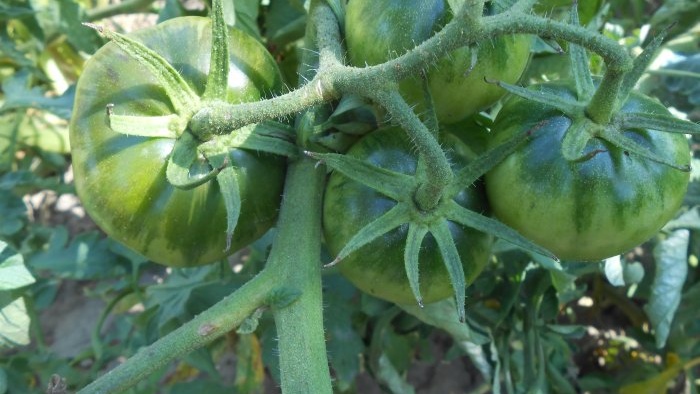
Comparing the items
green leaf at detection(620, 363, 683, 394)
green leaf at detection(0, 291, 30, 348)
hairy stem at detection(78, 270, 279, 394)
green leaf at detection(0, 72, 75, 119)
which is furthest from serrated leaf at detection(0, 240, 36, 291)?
green leaf at detection(620, 363, 683, 394)

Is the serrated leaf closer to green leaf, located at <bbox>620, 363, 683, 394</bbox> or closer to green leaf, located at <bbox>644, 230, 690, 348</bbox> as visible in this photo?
green leaf, located at <bbox>644, 230, 690, 348</bbox>

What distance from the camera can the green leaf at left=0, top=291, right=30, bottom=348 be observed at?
1.40 metres

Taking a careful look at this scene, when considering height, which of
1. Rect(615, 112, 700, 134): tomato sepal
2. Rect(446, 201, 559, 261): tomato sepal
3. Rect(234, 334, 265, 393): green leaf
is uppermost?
Rect(615, 112, 700, 134): tomato sepal

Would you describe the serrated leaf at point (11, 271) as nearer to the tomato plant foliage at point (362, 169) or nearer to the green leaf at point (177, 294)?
the tomato plant foliage at point (362, 169)

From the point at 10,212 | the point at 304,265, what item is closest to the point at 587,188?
the point at 304,265

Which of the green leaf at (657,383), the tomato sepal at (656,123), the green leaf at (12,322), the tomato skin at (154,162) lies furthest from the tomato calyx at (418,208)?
the green leaf at (657,383)

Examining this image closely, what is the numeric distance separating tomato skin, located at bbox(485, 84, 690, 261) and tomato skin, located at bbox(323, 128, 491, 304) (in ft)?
0.30

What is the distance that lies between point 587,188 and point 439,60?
29cm

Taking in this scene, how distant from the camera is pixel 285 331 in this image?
3.60ft

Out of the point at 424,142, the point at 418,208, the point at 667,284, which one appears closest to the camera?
the point at 424,142

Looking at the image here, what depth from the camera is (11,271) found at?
128cm

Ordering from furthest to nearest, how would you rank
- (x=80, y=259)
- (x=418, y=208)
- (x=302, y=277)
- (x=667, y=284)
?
(x=80, y=259) → (x=667, y=284) → (x=302, y=277) → (x=418, y=208)

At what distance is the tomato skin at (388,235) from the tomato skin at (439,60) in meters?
0.10

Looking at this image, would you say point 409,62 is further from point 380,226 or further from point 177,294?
point 177,294
